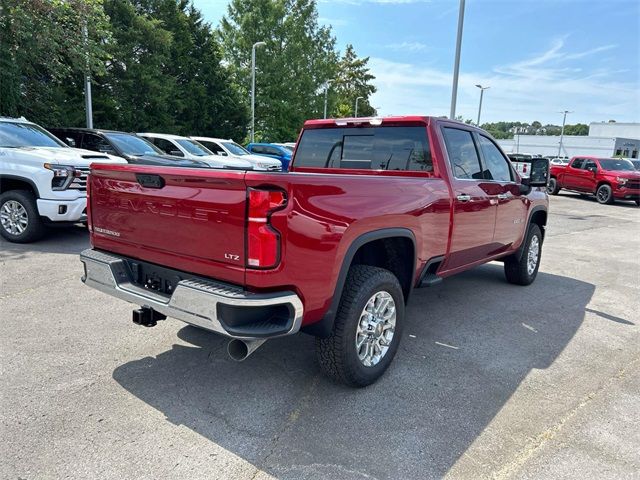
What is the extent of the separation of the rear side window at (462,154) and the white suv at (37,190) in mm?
5248

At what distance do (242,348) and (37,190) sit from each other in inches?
216

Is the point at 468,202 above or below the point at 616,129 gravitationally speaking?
below

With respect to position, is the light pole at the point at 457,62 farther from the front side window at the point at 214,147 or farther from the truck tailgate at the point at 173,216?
the truck tailgate at the point at 173,216

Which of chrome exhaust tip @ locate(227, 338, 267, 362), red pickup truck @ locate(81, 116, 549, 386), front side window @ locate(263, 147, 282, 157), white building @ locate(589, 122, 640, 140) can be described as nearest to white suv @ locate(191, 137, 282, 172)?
front side window @ locate(263, 147, 282, 157)

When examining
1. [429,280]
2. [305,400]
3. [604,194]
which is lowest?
[305,400]

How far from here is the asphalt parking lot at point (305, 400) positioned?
252cm

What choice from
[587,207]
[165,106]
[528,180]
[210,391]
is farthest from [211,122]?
[210,391]

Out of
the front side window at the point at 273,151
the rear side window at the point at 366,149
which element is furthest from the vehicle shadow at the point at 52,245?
the front side window at the point at 273,151

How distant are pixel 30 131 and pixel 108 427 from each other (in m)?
6.86

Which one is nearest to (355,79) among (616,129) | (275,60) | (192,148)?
(275,60)

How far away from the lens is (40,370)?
11.0ft

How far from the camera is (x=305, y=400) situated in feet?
10.3

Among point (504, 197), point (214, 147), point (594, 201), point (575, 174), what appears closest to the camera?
point (504, 197)

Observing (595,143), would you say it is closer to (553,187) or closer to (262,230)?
(553,187)
